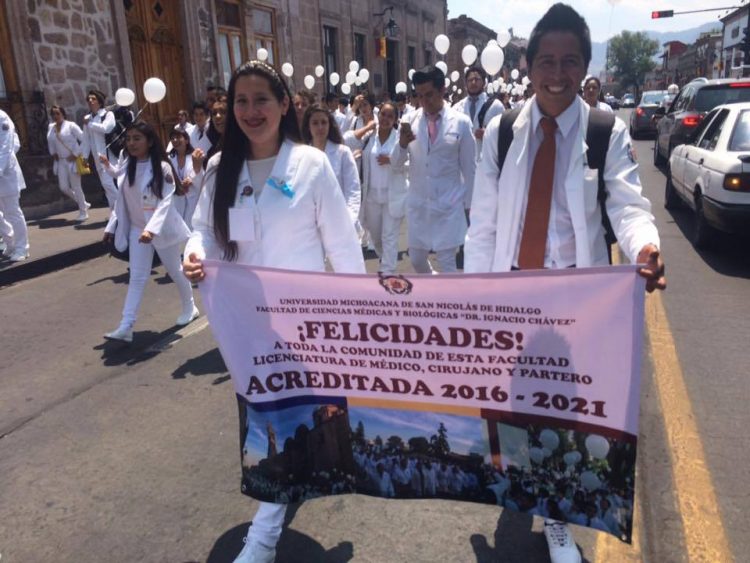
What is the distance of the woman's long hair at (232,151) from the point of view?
8.02 feet

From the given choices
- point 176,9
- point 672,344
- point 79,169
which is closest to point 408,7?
point 176,9

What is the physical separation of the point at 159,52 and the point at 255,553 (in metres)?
14.6

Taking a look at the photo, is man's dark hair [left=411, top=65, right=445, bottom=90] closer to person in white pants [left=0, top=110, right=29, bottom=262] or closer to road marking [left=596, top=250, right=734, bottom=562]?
road marking [left=596, top=250, right=734, bottom=562]

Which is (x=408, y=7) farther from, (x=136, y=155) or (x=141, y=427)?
(x=141, y=427)

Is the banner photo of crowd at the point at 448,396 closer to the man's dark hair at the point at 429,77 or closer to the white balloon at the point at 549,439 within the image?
the white balloon at the point at 549,439

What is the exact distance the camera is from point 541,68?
2.29m

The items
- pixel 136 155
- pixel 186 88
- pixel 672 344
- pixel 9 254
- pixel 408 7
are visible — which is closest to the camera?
pixel 672 344

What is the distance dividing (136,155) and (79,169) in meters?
6.11

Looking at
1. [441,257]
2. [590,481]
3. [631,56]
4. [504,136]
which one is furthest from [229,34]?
[631,56]

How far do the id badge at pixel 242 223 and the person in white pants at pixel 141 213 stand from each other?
8.79 feet

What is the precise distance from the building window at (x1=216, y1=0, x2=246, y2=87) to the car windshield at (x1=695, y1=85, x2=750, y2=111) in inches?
451

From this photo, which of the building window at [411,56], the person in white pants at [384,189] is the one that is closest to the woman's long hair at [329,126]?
the person in white pants at [384,189]

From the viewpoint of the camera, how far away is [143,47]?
1433 centimetres

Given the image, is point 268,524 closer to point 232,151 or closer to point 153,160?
point 232,151
